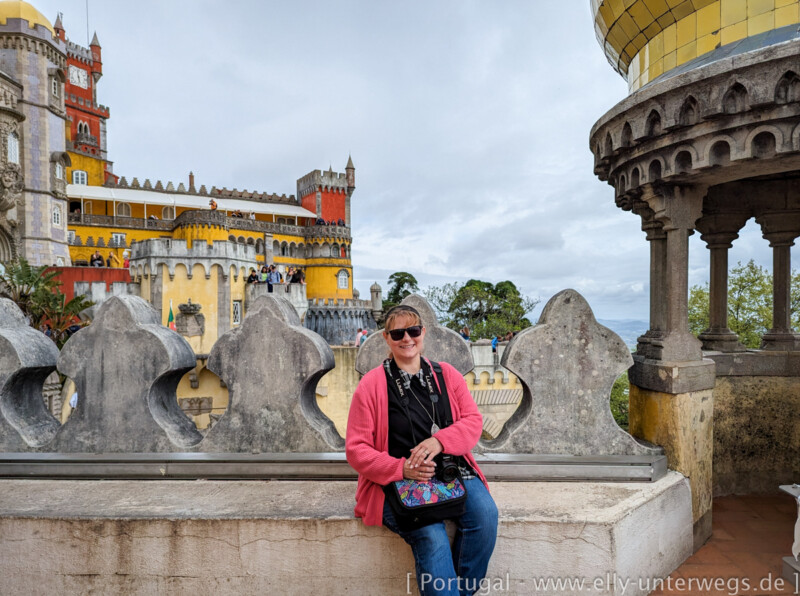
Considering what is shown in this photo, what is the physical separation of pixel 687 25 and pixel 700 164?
3.60 feet

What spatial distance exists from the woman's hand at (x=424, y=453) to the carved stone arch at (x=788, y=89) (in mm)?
2538

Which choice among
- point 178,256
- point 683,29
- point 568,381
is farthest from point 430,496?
point 178,256

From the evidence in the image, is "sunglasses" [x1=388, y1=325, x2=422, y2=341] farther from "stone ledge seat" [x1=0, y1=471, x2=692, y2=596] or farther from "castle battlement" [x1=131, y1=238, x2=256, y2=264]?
"castle battlement" [x1=131, y1=238, x2=256, y2=264]

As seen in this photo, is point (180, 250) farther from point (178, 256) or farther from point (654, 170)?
point (654, 170)

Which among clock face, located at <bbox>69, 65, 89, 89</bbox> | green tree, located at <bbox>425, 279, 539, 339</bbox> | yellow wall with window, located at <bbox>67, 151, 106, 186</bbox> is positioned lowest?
green tree, located at <bbox>425, 279, 539, 339</bbox>

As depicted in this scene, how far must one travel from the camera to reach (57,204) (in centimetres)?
3144

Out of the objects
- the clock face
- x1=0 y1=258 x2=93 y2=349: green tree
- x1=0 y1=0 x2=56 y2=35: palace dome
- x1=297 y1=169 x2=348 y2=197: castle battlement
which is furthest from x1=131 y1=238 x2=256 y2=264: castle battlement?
the clock face

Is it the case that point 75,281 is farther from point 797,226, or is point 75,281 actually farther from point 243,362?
point 797,226

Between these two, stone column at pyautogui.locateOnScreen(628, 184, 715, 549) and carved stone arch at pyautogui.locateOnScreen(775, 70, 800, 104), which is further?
stone column at pyautogui.locateOnScreen(628, 184, 715, 549)

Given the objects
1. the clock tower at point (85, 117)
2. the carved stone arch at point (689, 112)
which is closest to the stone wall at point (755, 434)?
the carved stone arch at point (689, 112)

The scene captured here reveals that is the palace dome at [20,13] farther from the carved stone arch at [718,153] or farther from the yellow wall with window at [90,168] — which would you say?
the carved stone arch at [718,153]

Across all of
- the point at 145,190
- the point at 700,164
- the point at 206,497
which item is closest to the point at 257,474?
the point at 206,497

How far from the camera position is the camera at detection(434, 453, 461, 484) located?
8.21 ft

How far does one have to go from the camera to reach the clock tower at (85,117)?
158 ft
